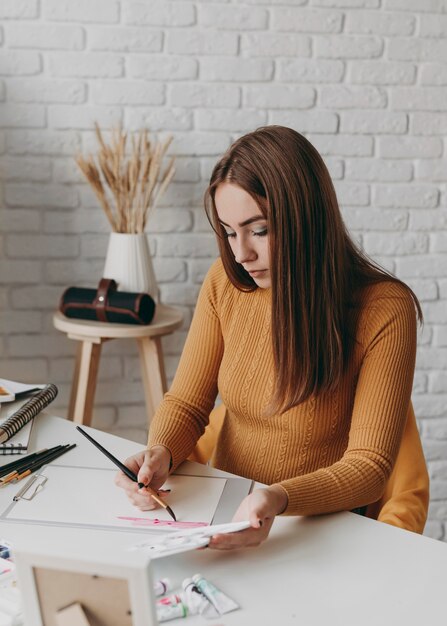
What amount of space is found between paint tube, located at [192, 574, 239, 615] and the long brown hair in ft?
1.70

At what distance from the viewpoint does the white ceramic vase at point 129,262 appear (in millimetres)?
2428

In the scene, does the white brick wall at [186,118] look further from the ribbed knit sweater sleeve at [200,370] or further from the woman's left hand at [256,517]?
the woman's left hand at [256,517]

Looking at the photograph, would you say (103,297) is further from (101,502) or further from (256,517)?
(256,517)

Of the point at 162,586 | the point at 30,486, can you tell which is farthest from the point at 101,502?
the point at 162,586

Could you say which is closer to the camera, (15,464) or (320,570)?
(320,570)

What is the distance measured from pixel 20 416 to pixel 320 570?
73 centimetres

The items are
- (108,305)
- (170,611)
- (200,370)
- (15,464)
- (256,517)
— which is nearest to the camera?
(170,611)

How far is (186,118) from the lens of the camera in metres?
2.61

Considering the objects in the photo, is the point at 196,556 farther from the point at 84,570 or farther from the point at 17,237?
the point at 17,237

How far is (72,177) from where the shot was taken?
Result: 2.59m

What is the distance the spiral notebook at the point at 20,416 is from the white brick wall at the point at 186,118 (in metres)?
0.97

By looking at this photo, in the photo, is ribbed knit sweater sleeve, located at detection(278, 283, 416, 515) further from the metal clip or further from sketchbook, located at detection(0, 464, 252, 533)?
the metal clip

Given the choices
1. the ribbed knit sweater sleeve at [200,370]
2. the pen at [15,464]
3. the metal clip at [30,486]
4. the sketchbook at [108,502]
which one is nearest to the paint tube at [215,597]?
the sketchbook at [108,502]

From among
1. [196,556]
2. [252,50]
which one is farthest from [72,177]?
[196,556]
